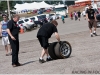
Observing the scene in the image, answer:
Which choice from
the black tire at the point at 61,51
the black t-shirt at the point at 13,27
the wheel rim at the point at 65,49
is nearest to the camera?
the black t-shirt at the point at 13,27

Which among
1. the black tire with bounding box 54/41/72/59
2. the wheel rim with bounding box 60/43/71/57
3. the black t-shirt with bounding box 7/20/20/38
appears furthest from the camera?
the wheel rim with bounding box 60/43/71/57

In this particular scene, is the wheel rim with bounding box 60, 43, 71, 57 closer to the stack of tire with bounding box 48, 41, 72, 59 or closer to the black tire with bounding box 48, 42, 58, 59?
the stack of tire with bounding box 48, 41, 72, 59

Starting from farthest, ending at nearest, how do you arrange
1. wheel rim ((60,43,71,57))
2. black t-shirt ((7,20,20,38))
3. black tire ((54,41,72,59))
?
wheel rim ((60,43,71,57)) < black tire ((54,41,72,59)) < black t-shirt ((7,20,20,38))

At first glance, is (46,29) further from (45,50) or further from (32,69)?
(32,69)

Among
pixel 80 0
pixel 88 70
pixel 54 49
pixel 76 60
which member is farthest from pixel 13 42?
pixel 80 0

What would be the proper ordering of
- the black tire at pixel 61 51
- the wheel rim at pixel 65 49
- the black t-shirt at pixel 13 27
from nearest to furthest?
the black t-shirt at pixel 13 27 < the black tire at pixel 61 51 < the wheel rim at pixel 65 49

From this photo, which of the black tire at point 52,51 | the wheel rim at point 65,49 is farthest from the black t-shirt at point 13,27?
the wheel rim at point 65,49

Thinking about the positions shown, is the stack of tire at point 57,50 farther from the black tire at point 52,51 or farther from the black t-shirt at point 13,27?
the black t-shirt at point 13,27

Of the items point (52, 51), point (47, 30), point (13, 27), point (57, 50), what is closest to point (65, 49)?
point (57, 50)

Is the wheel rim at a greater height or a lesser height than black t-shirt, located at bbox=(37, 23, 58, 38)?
lesser

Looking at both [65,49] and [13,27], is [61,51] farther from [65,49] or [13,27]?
[13,27]

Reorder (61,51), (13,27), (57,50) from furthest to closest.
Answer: (61,51) → (57,50) → (13,27)

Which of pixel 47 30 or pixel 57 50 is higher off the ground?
pixel 47 30

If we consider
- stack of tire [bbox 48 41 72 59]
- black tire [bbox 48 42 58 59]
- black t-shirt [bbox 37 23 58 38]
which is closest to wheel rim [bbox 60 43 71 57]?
stack of tire [bbox 48 41 72 59]
